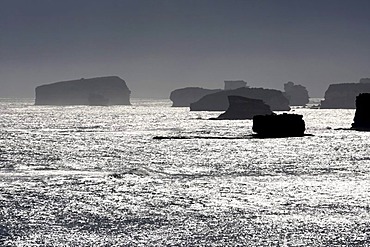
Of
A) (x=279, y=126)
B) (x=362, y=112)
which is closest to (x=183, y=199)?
(x=279, y=126)

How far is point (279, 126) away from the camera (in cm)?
14862

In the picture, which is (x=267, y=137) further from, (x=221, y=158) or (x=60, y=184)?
(x=60, y=184)

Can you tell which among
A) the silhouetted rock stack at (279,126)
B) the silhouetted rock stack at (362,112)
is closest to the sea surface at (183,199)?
the silhouetted rock stack at (279,126)

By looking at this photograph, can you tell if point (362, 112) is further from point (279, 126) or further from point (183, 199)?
point (183, 199)

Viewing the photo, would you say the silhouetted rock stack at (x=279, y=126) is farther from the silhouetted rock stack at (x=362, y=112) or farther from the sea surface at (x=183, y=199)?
the sea surface at (x=183, y=199)

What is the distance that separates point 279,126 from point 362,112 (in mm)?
27768

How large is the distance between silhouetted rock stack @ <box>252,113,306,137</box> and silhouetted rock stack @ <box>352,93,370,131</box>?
18.9 meters

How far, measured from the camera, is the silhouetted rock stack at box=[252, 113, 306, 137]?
477 ft

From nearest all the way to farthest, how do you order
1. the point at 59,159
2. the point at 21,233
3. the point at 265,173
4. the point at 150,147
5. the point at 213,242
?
the point at 213,242
the point at 21,233
the point at 265,173
the point at 59,159
the point at 150,147

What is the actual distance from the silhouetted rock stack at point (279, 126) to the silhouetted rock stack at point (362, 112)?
1893 cm

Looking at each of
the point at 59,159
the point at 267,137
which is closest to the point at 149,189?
the point at 59,159

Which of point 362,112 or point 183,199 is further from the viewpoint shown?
point 362,112

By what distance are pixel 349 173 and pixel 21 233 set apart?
165ft

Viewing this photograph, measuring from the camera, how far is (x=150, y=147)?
12388 centimetres
